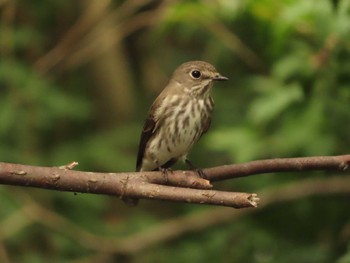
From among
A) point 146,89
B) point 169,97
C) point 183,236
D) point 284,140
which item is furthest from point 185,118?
point 146,89

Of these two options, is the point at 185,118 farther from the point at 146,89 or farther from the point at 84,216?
the point at 146,89

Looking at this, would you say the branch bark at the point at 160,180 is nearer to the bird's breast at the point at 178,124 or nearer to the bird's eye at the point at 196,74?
the bird's breast at the point at 178,124

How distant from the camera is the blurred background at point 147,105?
4.07m

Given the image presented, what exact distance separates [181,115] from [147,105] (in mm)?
2806

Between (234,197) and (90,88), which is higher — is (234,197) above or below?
below

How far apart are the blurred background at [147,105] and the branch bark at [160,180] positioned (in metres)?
0.82

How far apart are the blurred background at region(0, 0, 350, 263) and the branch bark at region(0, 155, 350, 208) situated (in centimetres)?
82

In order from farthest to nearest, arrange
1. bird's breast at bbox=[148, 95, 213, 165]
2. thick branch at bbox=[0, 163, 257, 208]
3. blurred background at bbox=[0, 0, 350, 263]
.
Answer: bird's breast at bbox=[148, 95, 213, 165] < blurred background at bbox=[0, 0, 350, 263] < thick branch at bbox=[0, 163, 257, 208]

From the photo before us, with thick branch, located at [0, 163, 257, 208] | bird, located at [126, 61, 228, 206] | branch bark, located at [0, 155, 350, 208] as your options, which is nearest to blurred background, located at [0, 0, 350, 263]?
bird, located at [126, 61, 228, 206]

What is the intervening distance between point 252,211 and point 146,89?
2.53 m

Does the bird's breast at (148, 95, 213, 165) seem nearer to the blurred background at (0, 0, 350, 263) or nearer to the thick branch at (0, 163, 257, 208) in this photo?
the blurred background at (0, 0, 350, 263)

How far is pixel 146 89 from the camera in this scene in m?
7.33

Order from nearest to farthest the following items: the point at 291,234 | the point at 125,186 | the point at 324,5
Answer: the point at 125,186 → the point at 324,5 → the point at 291,234

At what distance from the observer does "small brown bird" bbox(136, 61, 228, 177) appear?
4254 millimetres
